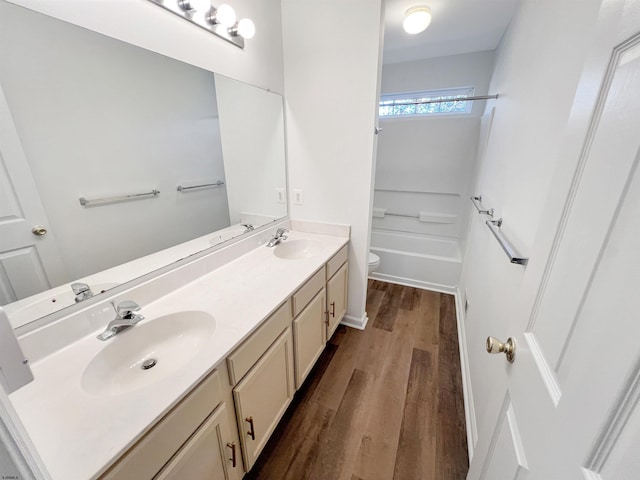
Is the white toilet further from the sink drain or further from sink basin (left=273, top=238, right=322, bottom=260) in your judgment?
the sink drain

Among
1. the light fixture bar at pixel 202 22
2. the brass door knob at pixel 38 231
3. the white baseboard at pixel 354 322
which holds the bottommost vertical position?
the white baseboard at pixel 354 322

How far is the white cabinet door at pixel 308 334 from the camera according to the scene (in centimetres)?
140

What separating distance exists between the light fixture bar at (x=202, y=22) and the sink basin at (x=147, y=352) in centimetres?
131

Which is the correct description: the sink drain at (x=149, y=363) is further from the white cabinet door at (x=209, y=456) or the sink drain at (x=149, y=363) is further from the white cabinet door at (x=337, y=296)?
the white cabinet door at (x=337, y=296)

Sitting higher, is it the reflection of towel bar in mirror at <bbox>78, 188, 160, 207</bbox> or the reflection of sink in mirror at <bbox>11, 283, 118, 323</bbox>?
the reflection of towel bar in mirror at <bbox>78, 188, 160, 207</bbox>

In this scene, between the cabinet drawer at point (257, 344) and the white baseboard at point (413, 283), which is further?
the white baseboard at point (413, 283)

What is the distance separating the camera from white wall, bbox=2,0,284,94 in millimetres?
890

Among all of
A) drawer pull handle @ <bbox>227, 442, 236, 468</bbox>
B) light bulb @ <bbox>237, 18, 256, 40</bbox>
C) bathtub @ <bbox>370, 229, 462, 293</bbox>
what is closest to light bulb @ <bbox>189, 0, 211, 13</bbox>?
light bulb @ <bbox>237, 18, 256, 40</bbox>

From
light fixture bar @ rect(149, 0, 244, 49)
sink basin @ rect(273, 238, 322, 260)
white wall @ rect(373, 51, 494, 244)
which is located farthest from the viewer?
white wall @ rect(373, 51, 494, 244)

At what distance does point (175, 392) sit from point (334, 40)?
2.00 metres

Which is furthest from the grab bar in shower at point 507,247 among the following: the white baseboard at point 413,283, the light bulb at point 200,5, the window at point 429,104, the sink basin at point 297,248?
the window at point 429,104

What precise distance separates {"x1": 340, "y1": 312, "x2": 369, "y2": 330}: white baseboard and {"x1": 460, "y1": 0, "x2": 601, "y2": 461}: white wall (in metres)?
0.79

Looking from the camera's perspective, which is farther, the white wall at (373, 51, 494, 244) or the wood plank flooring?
the white wall at (373, 51, 494, 244)

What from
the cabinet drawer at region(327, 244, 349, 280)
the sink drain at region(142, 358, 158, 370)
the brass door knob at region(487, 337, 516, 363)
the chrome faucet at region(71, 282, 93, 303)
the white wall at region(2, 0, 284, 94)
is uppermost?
the white wall at region(2, 0, 284, 94)
